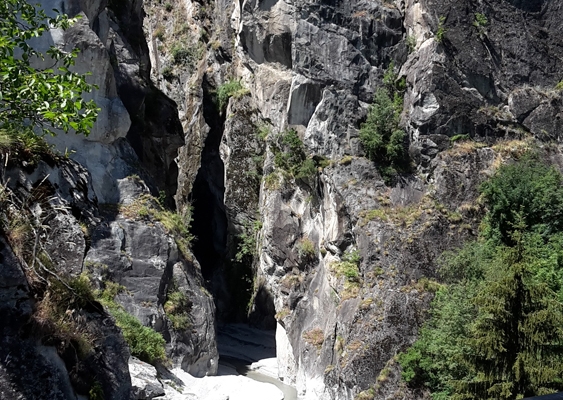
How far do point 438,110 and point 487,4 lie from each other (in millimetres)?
7010

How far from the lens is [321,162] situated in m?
26.7

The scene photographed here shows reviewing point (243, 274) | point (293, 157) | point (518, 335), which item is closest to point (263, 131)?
point (293, 157)

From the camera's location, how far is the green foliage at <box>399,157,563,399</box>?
12898 millimetres

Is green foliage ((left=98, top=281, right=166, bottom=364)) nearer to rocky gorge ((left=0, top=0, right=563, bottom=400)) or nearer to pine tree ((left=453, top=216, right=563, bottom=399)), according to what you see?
rocky gorge ((left=0, top=0, right=563, bottom=400))

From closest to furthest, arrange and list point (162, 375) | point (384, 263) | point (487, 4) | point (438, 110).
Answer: point (162, 375)
point (384, 263)
point (438, 110)
point (487, 4)

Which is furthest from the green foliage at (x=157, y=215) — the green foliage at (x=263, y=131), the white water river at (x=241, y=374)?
the green foliage at (x=263, y=131)

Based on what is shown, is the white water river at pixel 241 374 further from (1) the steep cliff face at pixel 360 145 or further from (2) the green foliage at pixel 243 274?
(1) the steep cliff face at pixel 360 145

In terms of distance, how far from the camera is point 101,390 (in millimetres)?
7133

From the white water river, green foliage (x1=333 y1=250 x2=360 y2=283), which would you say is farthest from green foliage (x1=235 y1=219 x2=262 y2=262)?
green foliage (x1=333 y1=250 x2=360 y2=283)

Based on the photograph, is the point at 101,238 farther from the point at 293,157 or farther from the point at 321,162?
the point at 321,162

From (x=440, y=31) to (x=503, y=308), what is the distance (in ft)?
57.9

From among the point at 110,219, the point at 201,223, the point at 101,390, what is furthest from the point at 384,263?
the point at 201,223

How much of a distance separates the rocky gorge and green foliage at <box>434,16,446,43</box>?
0.19 feet

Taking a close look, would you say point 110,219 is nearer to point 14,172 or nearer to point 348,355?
point 348,355
